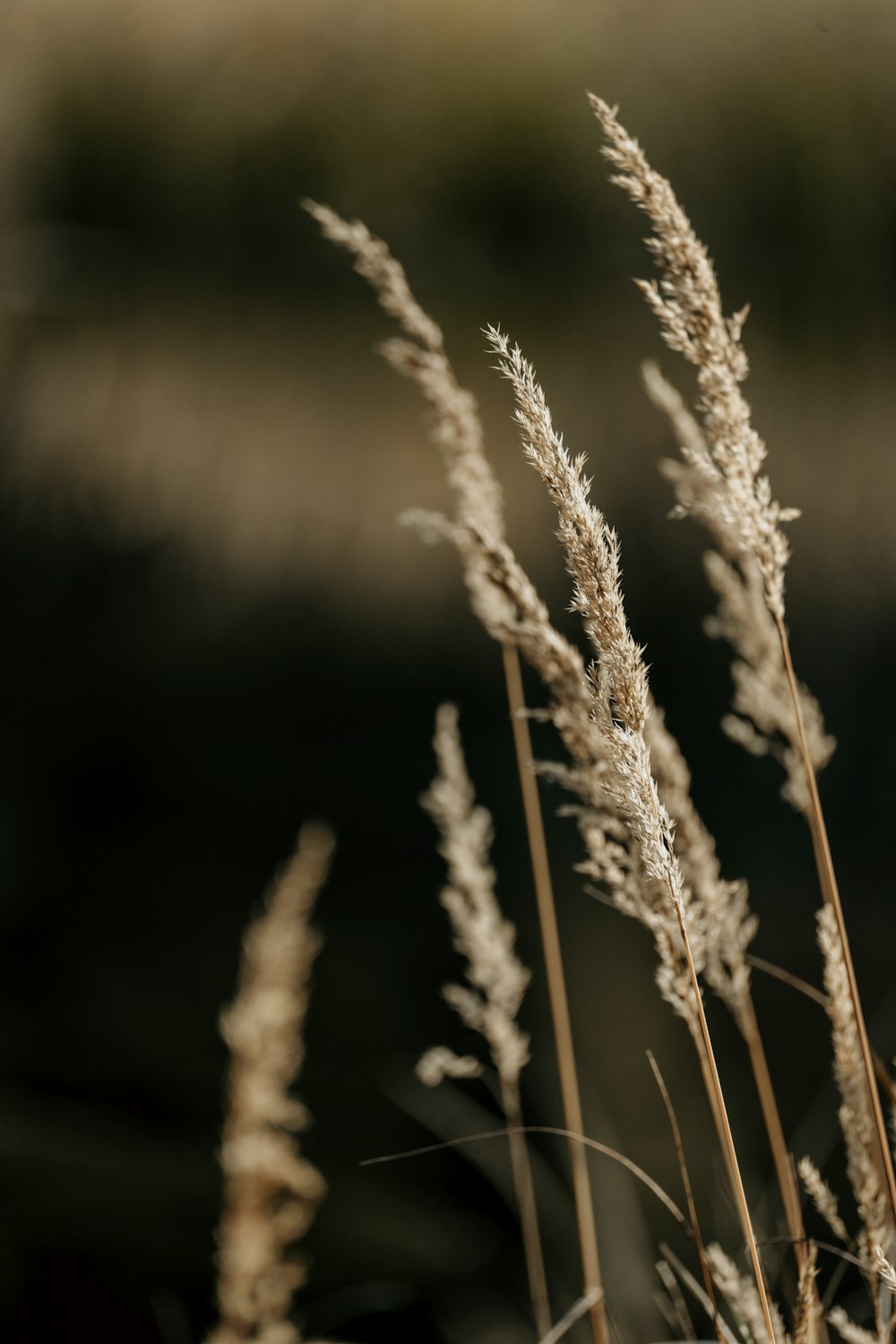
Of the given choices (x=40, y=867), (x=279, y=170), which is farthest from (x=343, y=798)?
(x=279, y=170)

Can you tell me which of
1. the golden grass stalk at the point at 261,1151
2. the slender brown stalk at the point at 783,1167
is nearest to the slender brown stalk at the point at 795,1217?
the slender brown stalk at the point at 783,1167

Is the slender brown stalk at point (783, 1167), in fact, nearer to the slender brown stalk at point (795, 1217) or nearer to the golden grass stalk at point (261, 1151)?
the slender brown stalk at point (795, 1217)

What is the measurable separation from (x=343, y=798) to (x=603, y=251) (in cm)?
112

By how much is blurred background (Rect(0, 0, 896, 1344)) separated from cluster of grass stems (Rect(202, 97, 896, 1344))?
0.80 meters

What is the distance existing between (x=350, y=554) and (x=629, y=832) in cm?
132

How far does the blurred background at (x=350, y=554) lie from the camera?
154 cm

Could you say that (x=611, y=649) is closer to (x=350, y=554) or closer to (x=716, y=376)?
(x=716, y=376)

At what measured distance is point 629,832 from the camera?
0.50 metres

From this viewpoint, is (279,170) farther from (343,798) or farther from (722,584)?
(722,584)

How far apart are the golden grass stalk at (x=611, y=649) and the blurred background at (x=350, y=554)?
121cm

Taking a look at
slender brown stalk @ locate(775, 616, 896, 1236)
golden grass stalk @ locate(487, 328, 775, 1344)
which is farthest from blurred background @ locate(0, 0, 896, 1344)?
golden grass stalk @ locate(487, 328, 775, 1344)

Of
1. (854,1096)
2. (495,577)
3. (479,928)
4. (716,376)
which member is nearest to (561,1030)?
(479,928)

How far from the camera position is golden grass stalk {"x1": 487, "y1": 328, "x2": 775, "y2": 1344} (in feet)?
1.25

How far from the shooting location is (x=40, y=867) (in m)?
1.75
